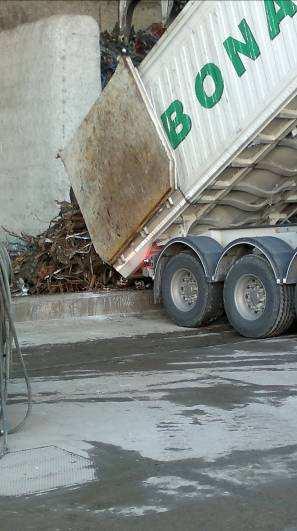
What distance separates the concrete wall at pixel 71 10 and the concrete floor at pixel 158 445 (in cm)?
1000

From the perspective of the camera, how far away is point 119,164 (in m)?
10.6

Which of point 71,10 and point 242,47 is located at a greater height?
point 71,10

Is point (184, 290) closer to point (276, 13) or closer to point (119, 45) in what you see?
point (276, 13)

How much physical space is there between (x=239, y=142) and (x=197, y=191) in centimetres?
85

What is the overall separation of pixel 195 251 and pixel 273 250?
3.93ft

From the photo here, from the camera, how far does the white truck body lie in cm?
903

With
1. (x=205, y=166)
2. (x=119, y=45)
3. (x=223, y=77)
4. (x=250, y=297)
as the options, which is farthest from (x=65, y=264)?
(x=119, y=45)

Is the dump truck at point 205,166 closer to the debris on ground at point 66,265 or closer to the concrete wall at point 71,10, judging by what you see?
the debris on ground at point 66,265

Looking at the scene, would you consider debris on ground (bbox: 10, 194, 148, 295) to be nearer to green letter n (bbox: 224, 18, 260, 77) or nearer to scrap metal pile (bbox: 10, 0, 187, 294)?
scrap metal pile (bbox: 10, 0, 187, 294)

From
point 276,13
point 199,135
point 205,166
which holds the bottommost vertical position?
point 205,166

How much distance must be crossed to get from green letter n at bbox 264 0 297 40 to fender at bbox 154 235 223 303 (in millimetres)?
2638

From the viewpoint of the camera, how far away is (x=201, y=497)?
169 inches

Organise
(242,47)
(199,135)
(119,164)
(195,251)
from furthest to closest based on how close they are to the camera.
→ (119,164) < (195,251) < (199,135) < (242,47)

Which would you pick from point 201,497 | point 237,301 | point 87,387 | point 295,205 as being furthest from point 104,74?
point 201,497
